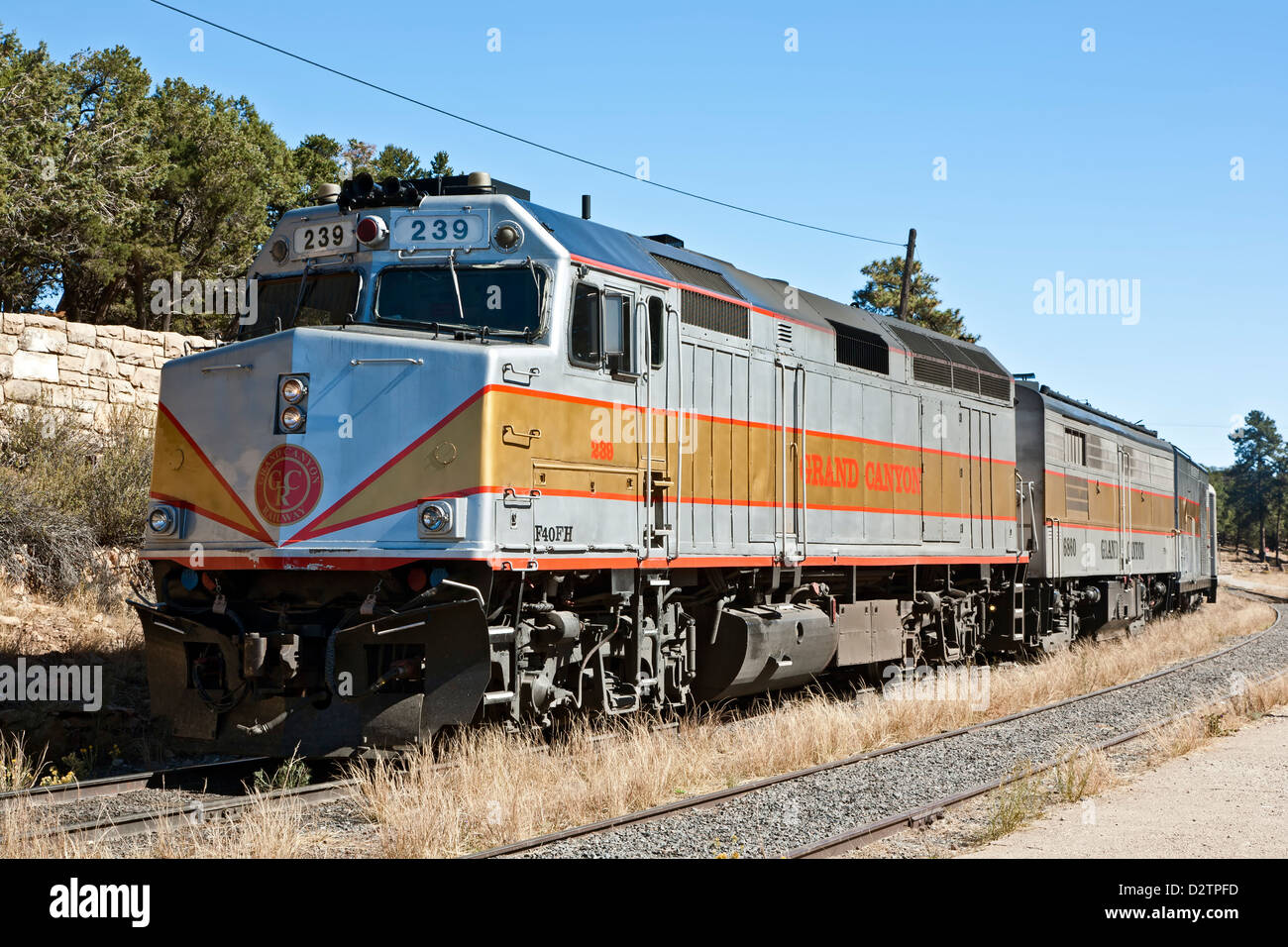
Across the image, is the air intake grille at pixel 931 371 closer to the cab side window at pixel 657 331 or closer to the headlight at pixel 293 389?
the cab side window at pixel 657 331

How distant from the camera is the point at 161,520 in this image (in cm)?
946

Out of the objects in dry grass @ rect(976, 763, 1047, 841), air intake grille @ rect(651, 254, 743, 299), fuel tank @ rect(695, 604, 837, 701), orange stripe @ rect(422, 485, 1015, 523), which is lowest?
dry grass @ rect(976, 763, 1047, 841)

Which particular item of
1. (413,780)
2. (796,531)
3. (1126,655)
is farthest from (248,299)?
(1126,655)

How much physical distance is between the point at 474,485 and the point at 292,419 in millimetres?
1514

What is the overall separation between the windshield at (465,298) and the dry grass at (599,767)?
126 inches

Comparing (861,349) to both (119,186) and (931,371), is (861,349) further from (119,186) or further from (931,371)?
(119,186)

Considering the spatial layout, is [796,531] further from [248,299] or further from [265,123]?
[265,123]

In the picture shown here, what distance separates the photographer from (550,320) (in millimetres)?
9297

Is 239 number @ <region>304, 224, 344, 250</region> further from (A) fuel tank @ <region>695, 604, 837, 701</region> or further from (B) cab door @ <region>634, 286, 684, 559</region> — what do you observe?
(A) fuel tank @ <region>695, 604, 837, 701</region>

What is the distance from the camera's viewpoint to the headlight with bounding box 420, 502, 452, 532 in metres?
8.45

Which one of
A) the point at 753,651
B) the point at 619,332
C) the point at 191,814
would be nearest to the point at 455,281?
the point at 619,332

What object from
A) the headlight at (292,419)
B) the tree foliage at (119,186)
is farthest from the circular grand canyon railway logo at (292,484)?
the tree foliage at (119,186)

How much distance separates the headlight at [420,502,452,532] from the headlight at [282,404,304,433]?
121 centimetres

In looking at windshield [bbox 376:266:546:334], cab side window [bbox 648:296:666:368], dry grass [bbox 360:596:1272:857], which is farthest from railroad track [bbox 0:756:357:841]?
cab side window [bbox 648:296:666:368]
